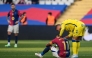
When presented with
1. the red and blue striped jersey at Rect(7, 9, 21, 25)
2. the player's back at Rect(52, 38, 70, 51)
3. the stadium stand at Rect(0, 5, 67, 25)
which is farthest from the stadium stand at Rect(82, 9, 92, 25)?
the player's back at Rect(52, 38, 70, 51)

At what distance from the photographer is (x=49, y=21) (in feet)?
99.8

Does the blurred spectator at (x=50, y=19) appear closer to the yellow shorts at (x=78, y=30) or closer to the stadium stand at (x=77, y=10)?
the stadium stand at (x=77, y=10)

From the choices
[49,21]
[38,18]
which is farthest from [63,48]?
[38,18]

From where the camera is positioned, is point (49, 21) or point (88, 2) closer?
point (49, 21)

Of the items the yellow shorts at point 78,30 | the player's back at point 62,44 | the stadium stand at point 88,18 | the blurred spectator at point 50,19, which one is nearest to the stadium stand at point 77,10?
the stadium stand at point 88,18

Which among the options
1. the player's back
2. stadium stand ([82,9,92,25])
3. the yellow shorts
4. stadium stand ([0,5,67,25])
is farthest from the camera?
stadium stand ([0,5,67,25])

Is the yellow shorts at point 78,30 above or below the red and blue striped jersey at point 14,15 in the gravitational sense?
above

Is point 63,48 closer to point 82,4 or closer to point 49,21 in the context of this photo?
point 49,21

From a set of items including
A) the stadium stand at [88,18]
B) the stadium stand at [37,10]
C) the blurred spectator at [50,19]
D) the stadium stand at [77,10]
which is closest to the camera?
the blurred spectator at [50,19]

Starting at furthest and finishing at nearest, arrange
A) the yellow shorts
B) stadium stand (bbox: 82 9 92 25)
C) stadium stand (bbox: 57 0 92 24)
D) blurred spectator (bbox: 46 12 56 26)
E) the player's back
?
stadium stand (bbox: 57 0 92 24) → stadium stand (bbox: 82 9 92 25) → blurred spectator (bbox: 46 12 56 26) → the yellow shorts → the player's back

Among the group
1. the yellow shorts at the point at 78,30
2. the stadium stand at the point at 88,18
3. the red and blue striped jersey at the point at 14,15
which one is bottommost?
the stadium stand at the point at 88,18

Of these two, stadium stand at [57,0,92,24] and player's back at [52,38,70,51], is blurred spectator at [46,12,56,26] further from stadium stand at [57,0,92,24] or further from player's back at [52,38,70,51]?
player's back at [52,38,70,51]

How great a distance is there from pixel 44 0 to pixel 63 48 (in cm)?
1988

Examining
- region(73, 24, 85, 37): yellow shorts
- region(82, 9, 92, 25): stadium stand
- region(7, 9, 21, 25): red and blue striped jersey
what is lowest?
region(82, 9, 92, 25): stadium stand
